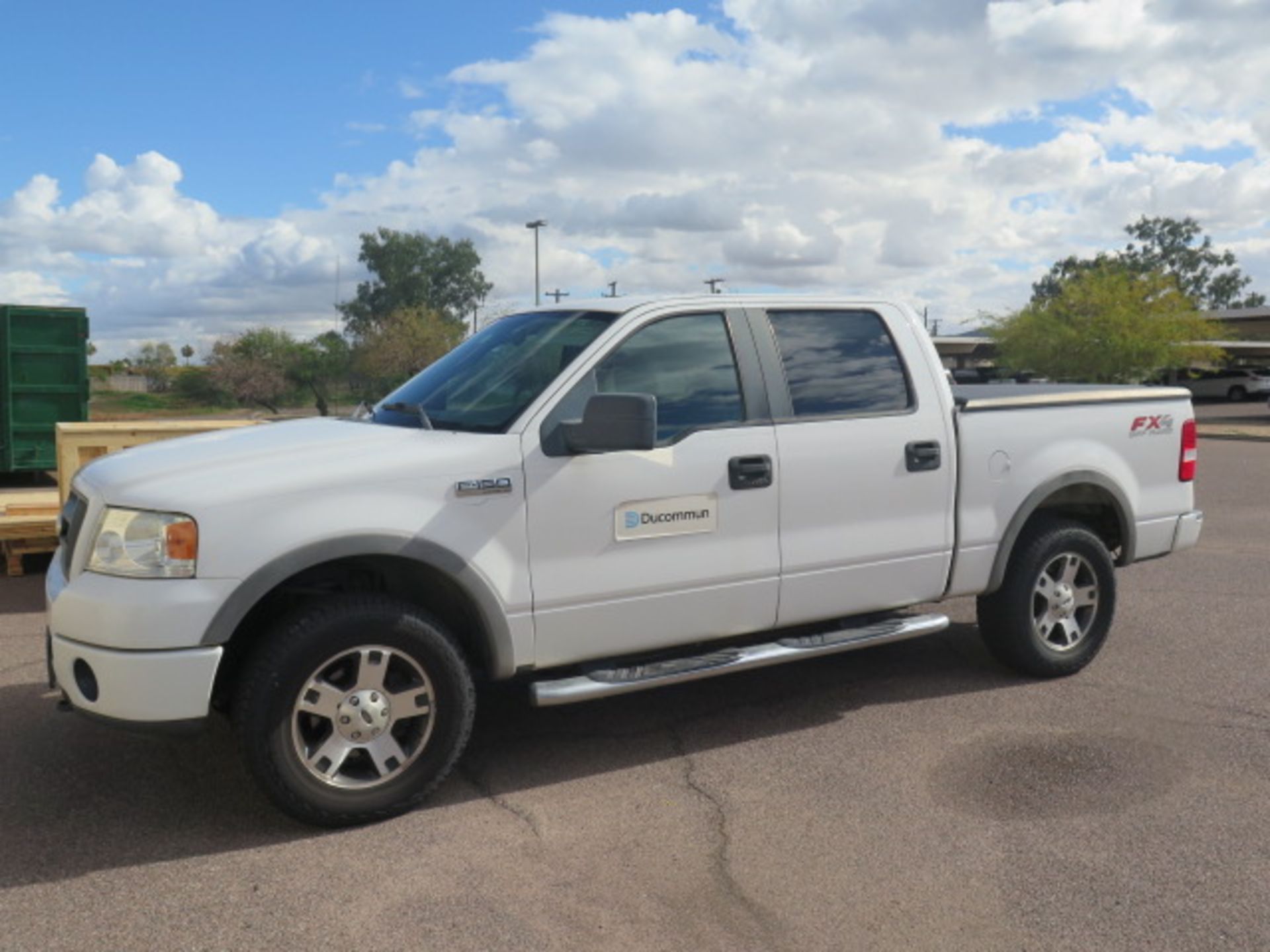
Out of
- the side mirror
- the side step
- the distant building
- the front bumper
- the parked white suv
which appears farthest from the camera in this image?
the distant building

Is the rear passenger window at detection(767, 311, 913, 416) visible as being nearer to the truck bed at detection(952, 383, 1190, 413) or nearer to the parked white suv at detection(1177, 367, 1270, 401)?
the truck bed at detection(952, 383, 1190, 413)

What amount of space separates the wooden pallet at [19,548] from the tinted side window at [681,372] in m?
5.51

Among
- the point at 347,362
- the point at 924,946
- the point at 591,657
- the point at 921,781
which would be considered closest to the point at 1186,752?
the point at 921,781

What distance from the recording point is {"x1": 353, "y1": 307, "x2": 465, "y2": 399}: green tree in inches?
2032

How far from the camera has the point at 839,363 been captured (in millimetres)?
5094

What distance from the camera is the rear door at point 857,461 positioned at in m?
4.80

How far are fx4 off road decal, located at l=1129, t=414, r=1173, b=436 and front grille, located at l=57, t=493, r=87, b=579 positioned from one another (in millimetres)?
4883

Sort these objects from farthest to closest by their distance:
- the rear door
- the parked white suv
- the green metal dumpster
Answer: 1. the parked white suv
2. the green metal dumpster
3. the rear door

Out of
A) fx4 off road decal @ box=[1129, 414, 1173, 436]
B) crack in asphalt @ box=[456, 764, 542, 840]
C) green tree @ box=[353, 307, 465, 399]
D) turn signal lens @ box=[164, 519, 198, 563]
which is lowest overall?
crack in asphalt @ box=[456, 764, 542, 840]

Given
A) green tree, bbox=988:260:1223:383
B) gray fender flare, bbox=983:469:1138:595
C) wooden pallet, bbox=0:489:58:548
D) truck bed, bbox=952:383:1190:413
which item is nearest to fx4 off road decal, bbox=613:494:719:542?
truck bed, bbox=952:383:1190:413

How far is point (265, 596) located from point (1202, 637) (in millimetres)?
5263

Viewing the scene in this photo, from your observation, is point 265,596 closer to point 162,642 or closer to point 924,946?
point 162,642

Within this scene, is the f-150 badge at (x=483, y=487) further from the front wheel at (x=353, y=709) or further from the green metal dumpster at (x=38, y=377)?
the green metal dumpster at (x=38, y=377)

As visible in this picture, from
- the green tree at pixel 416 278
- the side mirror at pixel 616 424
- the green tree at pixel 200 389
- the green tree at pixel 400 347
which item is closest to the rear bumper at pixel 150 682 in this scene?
the side mirror at pixel 616 424
